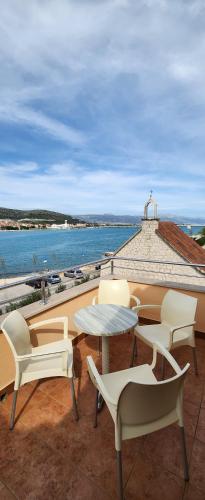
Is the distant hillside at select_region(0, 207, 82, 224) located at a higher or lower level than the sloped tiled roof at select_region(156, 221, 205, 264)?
higher

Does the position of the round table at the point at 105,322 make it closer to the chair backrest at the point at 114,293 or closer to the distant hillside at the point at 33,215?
the chair backrest at the point at 114,293

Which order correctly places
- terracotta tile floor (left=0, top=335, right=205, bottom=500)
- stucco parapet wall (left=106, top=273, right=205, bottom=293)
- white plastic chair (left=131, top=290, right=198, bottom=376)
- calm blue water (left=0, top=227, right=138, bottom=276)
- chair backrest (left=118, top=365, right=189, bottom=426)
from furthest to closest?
calm blue water (left=0, top=227, right=138, bottom=276)
stucco parapet wall (left=106, top=273, right=205, bottom=293)
white plastic chair (left=131, top=290, right=198, bottom=376)
terracotta tile floor (left=0, top=335, right=205, bottom=500)
chair backrest (left=118, top=365, right=189, bottom=426)

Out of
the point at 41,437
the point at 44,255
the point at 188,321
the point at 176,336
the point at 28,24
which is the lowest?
the point at 44,255

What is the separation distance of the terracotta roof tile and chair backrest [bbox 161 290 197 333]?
6433 mm

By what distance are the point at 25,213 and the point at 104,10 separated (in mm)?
73458

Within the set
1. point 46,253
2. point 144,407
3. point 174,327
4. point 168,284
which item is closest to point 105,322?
point 174,327

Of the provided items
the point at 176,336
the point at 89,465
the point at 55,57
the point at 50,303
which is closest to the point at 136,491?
the point at 89,465

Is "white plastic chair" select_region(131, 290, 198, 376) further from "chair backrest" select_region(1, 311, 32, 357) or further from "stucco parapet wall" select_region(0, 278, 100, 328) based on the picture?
"chair backrest" select_region(1, 311, 32, 357)

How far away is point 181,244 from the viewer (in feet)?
30.5

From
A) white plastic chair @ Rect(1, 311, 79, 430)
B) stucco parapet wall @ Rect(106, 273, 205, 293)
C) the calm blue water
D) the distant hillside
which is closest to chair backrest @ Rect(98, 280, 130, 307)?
stucco parapet wall @ Rect(106, 273, 205, 293)

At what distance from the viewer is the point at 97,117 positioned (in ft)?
23.7

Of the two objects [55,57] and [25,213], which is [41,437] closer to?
[55,57]

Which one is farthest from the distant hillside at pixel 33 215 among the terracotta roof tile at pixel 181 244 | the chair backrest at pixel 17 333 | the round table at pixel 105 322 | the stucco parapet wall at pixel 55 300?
the round table at pixel 105 322

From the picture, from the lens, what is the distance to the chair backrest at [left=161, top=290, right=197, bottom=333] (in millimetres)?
2086
